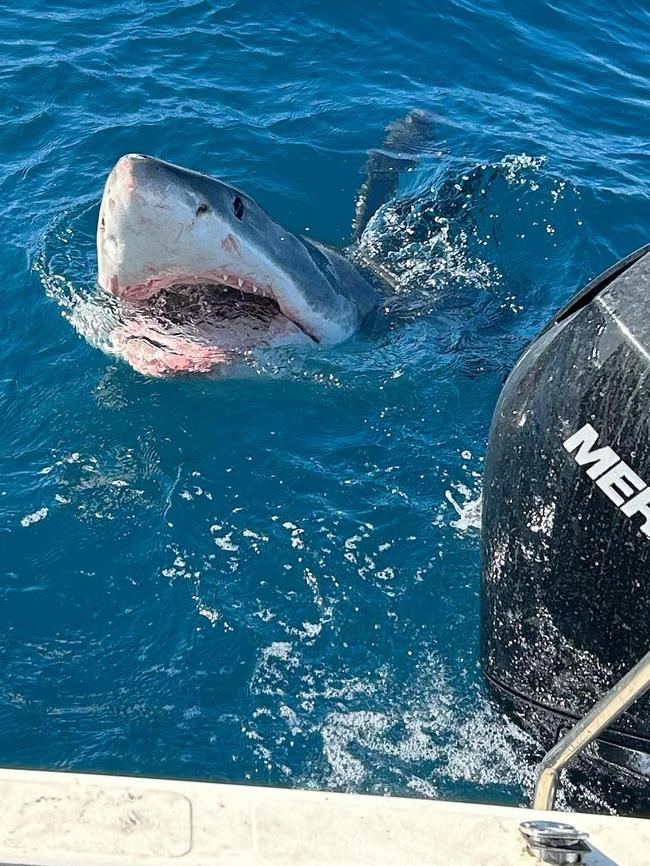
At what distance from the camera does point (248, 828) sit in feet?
6.00

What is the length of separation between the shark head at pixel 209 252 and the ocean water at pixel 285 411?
0.71 ft

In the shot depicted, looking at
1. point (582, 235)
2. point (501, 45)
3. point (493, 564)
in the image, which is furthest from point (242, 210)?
point (501, 45)

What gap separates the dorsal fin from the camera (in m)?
7.04

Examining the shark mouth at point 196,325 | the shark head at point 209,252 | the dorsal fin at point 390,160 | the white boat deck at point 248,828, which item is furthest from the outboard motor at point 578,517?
the dorsal fin at point 390,160

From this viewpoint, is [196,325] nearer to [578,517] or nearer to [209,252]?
[209,252]

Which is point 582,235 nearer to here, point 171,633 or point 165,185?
point 165,185

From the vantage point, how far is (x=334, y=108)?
825 cm

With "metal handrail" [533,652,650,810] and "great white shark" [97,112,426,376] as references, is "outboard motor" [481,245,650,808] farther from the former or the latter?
"great white shark" [97,112,426,376]

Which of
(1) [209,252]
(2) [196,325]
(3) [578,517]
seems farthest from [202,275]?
(3) [578,517]

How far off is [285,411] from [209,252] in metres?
0.94

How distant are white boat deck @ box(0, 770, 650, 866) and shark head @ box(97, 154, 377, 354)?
9.16ft

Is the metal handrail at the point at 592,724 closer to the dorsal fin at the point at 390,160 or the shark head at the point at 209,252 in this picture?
the shark head at the point at 209,252

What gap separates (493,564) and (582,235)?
4953 mm

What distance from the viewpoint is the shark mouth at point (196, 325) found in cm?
468
